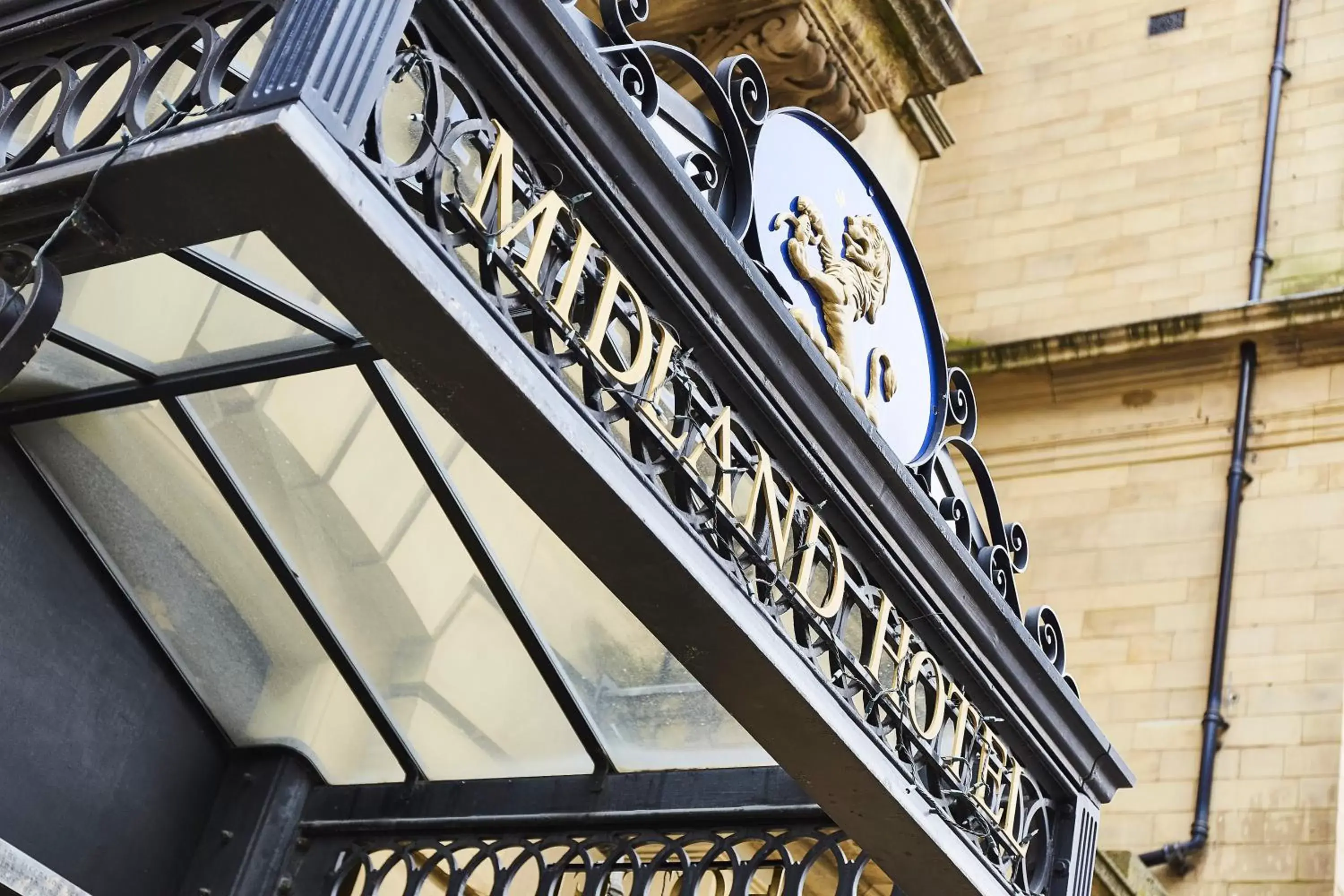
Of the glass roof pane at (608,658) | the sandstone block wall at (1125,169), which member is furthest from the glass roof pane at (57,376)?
the sandstone block wall at (1125,169)

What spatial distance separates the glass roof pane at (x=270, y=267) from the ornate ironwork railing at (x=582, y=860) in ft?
5.89

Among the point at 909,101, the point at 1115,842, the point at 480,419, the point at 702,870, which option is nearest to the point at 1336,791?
the point at 1115,842

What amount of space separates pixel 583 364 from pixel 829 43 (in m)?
6.76

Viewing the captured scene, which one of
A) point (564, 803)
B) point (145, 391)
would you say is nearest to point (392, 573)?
point (564, 803)

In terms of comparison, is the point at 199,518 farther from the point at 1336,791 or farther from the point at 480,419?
the point at 1336,791

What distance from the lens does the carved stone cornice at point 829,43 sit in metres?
10.2

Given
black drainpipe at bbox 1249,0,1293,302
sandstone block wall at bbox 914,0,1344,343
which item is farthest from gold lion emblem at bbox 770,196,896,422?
sandstone block wall at bbox 914,0,1344,343

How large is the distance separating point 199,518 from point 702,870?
1.74 m

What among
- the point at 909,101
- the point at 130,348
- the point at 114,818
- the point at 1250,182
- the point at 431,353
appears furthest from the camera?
the point at 1250,182

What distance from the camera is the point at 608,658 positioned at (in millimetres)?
5711

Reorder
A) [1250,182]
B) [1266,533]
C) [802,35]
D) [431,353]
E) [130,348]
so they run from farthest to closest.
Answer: [1250,182] < [1266,533] < [802,35] < [130,348] < [431,353]

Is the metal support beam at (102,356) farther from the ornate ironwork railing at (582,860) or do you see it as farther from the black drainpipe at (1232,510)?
the black drainpipe at (1232,510)

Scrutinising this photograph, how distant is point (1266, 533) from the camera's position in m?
14.3

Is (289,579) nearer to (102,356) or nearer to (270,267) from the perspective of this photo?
(102,356)
